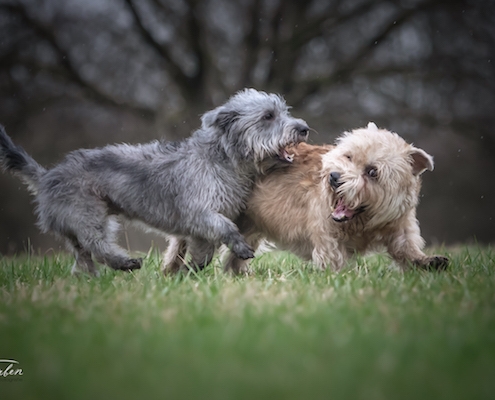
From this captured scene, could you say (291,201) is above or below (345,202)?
A: above

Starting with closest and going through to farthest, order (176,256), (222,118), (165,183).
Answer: (165,183) → (222,118) → (176,256)

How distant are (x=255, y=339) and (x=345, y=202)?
1.78 meters

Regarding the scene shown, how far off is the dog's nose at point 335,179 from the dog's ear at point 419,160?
1.69ft

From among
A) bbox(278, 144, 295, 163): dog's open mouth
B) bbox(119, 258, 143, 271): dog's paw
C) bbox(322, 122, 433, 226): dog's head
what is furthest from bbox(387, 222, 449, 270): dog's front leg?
bbox(119, 258, 143, 271): dog's paw

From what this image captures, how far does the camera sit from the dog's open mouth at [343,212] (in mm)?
3763

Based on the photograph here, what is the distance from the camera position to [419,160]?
379 centimetres

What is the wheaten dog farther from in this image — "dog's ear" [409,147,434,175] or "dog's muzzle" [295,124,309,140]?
"dog's muzzle" [295,124,309,140]

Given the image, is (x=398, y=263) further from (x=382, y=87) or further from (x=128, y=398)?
(x=382, y=87)

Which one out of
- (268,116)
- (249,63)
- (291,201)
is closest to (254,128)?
(268,116)

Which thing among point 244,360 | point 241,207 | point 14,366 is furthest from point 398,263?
point 14,366

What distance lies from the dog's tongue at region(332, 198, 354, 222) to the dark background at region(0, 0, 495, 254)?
539 cm

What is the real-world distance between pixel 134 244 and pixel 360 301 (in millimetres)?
7560

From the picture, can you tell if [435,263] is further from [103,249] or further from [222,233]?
[103,249]

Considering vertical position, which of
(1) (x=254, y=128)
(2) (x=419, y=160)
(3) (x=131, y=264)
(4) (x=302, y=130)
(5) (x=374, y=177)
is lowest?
(3) (x=131, y=264)
